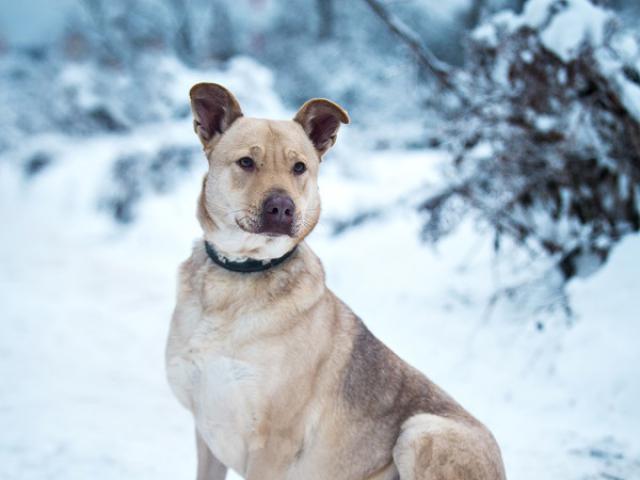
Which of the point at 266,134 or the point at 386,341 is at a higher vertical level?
the point at 386,341

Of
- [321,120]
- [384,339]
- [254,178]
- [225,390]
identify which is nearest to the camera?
[225,390]

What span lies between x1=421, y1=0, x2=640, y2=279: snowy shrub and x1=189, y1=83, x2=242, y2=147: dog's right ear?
3027 millimetres

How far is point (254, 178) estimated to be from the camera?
8.49ft

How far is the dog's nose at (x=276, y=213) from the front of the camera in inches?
97.0

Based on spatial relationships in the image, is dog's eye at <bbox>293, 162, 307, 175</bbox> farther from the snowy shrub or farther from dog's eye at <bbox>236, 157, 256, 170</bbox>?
the snowy shrub

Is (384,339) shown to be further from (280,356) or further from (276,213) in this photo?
(276,213)

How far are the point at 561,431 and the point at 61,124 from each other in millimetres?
16904

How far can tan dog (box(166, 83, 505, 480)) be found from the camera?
2.43m

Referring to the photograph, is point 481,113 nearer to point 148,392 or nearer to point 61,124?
point 148,392

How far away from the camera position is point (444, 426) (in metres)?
2.51

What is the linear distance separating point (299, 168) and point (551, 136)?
3.40m

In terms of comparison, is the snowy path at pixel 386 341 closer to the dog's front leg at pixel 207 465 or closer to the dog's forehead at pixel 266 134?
the dog's front leg at pixel 207 465

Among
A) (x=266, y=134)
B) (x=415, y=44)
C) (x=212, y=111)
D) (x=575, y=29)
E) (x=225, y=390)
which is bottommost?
(x=225, y=390)

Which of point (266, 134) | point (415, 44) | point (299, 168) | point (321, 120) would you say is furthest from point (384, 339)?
point (266, 134)
